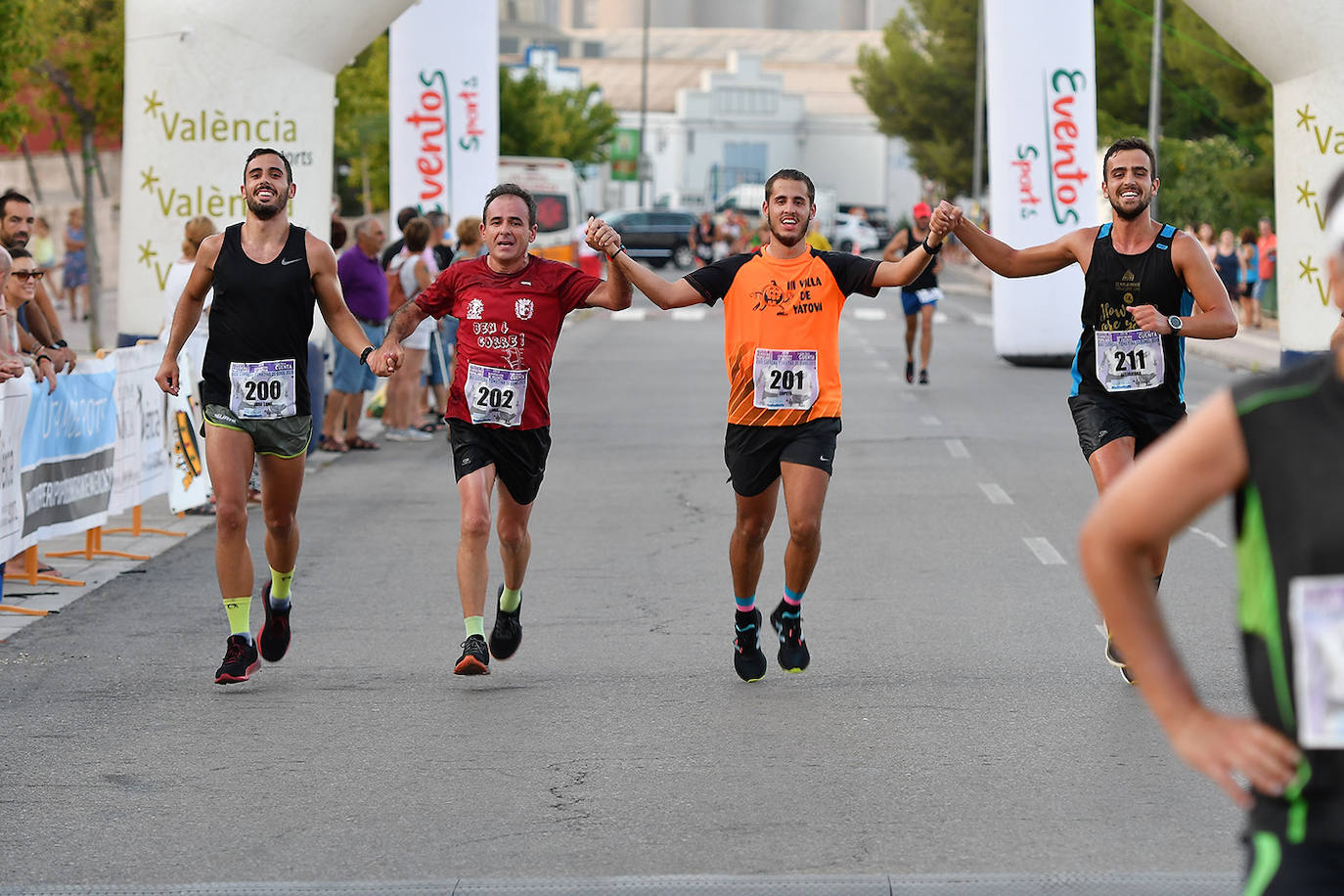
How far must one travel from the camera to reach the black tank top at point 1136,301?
751 cm

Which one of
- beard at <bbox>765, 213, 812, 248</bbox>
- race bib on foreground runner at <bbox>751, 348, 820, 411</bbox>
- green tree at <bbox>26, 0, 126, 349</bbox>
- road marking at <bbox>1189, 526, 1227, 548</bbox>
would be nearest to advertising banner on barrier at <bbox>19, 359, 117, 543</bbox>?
race bib on foreground runner at <bbox>751, 348, 820, 411</bbox>

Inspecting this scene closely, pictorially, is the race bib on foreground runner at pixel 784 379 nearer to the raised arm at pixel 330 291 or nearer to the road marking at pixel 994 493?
the raised arm at pixel 330 291

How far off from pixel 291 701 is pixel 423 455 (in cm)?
908

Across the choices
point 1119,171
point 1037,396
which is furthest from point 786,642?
point 1037,396

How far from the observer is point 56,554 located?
11.1 m

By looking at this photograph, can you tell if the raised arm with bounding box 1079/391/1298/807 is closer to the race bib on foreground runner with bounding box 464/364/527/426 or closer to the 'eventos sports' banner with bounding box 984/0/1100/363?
the race bib on foreground runner with bounding box 464/364/527/426

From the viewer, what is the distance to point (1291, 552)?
2.68 m

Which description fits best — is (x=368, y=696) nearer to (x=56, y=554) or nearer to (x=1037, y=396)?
(x=56, y=554)

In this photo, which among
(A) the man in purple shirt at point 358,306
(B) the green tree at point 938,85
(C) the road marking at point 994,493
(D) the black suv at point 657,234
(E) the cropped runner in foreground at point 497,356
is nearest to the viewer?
(E) the cropped runner in foreground at point 497,356

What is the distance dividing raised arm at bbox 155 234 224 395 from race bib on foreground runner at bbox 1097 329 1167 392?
10.9 feet

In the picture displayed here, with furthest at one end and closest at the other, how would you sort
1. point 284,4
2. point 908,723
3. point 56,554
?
point 284,4 → point 56,554 → point 908,723

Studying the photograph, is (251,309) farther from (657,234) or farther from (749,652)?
(657,234)

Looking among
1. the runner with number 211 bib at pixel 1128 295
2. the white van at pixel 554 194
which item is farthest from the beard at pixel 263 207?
the white van at pixel 554 194

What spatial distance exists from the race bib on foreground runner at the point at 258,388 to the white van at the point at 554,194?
107 feet
